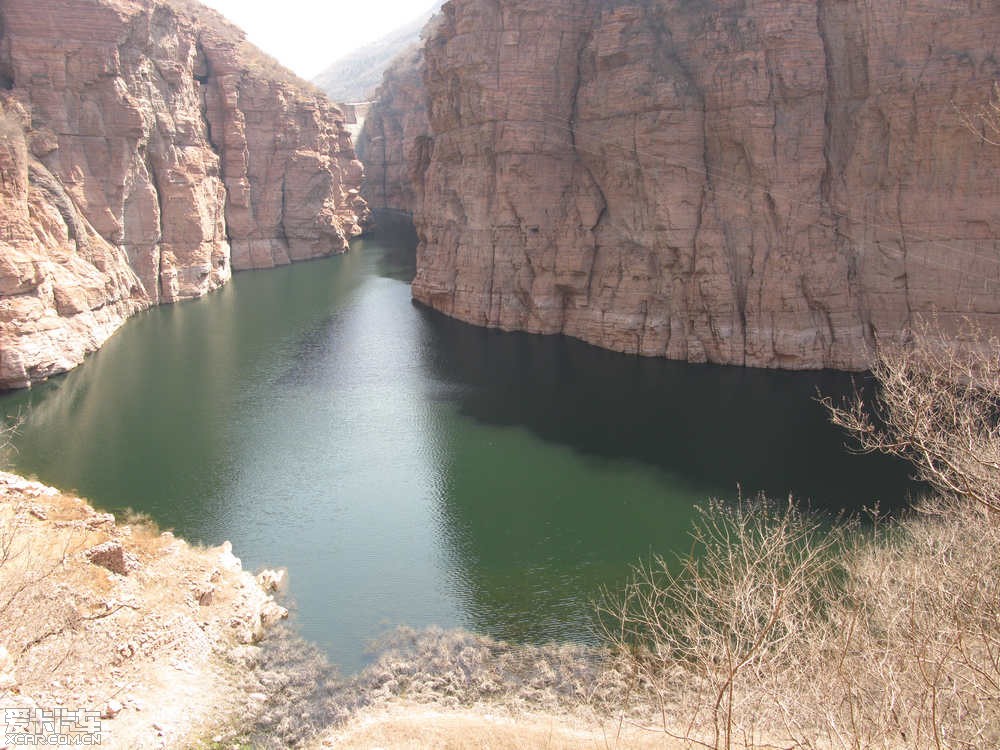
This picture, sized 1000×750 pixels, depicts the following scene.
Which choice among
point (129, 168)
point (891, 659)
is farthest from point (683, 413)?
point (129, 168)

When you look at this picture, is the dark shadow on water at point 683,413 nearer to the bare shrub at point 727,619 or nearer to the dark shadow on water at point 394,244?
the bare shrub at point 727,619

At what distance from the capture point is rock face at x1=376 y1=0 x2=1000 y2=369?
97.0 ft

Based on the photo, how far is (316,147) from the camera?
222ft

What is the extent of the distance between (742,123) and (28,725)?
102ft

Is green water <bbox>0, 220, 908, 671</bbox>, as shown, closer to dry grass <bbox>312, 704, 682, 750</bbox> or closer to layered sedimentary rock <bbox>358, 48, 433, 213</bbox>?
dry grass <bbox>312, 704, 682, 750</bbox>

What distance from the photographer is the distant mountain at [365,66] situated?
157250 millimetres

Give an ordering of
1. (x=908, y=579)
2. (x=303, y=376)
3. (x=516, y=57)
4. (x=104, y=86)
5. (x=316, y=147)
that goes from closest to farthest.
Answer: (x=908, y=579), (x=303, y=376), (x=516, y=57), (x=104, y=86), (x=316, y=147)

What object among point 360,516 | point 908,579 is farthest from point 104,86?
point 908,579

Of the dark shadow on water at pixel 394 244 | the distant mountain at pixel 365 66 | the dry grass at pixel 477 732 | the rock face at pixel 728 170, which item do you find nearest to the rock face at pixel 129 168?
the dark shadow on water at pixel 394 244

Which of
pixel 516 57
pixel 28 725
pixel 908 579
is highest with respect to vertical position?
pixel 516 57

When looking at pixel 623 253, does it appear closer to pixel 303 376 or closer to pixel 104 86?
pixel 303 376

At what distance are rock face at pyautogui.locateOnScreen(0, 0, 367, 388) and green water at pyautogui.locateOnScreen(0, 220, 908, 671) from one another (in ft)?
13.4

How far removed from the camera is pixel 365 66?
174m

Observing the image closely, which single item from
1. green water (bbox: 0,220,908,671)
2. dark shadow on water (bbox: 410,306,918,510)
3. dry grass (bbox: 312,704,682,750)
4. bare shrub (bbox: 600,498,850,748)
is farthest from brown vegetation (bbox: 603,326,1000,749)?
dark shadow on water (bbox: 410,306,918,510)
